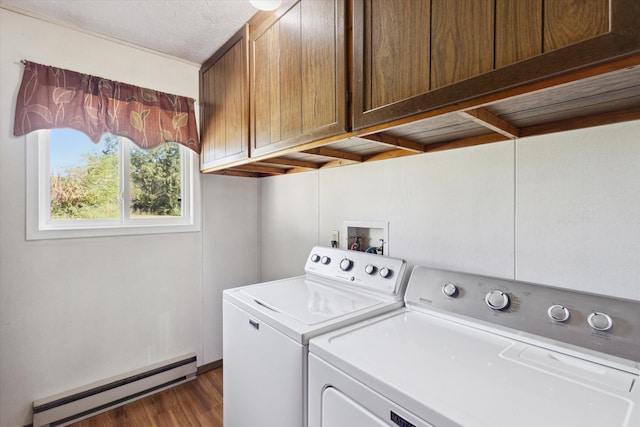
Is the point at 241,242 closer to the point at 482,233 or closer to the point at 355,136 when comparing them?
the point at 355,136

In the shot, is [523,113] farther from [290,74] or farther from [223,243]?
[223,243]

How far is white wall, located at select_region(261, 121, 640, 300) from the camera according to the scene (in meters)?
0.96

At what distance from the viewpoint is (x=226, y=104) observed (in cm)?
193

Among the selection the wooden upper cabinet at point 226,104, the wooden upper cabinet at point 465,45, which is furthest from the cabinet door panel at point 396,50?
the wooden upper cabinet at point 226,104

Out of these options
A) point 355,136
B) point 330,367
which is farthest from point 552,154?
point 330,367

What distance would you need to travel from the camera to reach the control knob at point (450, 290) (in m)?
1.18

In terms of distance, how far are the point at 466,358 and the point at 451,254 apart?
561 millimetres

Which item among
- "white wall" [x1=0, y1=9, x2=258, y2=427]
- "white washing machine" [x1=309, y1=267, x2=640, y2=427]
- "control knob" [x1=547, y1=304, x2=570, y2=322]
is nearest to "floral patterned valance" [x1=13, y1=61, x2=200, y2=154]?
"white wall" [x1=0, y1=9, x2=258, y2=427]

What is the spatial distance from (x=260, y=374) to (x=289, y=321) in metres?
0.32

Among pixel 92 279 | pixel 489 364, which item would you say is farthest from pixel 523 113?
pixel 92 279

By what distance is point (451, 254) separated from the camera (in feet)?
4.48

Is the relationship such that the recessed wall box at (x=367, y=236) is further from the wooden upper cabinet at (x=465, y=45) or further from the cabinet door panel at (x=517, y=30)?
the cabinet door panel at (x=517, y=30)

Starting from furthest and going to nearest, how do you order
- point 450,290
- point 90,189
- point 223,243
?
point 223,243, point 90,189, point 450,290

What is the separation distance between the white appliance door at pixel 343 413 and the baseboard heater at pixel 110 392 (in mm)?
1739
